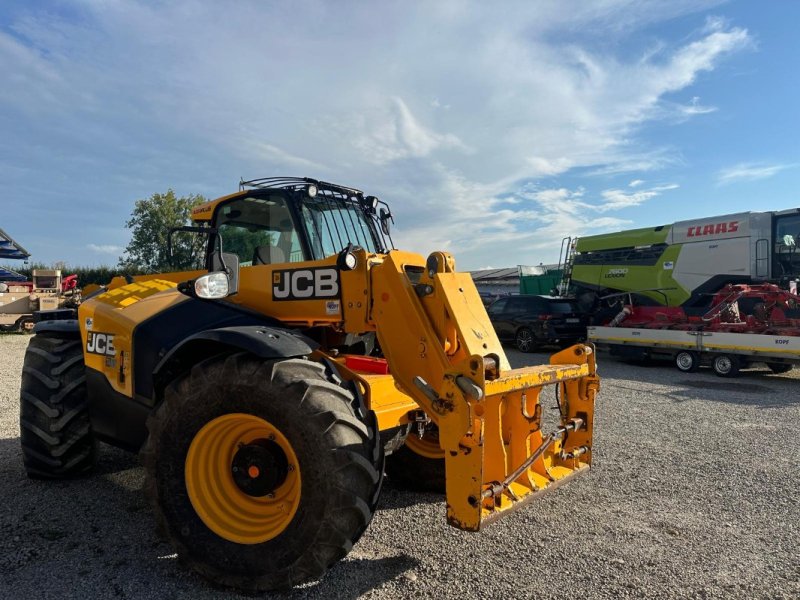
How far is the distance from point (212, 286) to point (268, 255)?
2.10 ft

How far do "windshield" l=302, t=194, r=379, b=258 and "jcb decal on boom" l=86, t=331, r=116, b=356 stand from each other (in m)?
1.70

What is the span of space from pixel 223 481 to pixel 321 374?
925mm

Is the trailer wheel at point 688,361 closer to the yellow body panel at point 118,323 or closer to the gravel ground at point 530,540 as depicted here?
the gravel ground at point 530,540

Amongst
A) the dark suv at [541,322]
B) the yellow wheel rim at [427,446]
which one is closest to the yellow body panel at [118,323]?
the yellow wheel rim at [427,446]

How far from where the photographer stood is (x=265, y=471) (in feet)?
9.98

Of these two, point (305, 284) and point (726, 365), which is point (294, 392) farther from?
point (726, 365)

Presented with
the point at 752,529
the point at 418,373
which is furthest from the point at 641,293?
the point at 418,373

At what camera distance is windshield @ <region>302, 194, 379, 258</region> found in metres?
4.25

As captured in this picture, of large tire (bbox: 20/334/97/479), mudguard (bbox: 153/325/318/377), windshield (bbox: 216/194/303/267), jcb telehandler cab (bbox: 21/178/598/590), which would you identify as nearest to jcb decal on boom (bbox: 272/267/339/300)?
jcb telehandler cab (bbox: 21/178/598/590)

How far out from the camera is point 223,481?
3.24 metres

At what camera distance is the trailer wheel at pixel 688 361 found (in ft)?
40.2

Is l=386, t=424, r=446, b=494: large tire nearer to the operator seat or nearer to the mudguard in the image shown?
the mudguard

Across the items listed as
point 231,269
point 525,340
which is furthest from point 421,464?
point 525,340

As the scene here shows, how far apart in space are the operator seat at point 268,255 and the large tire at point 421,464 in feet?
5.66
